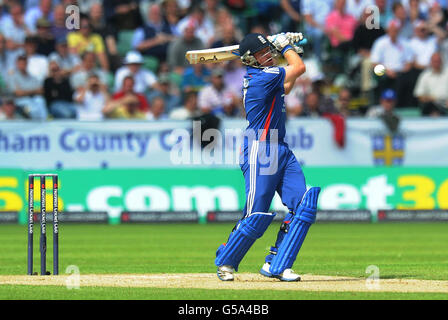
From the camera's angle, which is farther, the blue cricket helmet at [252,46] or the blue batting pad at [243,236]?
the blue cricket helmet at [252,46]

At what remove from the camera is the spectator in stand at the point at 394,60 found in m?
22.6

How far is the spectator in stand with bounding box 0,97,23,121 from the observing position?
21188 millimetres

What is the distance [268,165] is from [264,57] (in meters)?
1.10

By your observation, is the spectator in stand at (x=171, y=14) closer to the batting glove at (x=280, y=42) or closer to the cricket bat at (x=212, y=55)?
the cricket bat at (x=212, y=55)

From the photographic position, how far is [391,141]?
21.0 m

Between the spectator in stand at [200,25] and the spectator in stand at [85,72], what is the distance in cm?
231

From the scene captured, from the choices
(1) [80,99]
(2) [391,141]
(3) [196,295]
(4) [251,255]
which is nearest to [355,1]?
(2) [391,141]

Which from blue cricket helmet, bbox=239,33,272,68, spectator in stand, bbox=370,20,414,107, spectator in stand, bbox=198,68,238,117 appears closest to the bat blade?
blue cricket helmet, bbox=239,33,272,68


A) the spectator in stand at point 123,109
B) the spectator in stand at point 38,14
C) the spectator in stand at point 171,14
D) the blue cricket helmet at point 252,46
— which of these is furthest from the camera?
the spectator in stand at point 171,14

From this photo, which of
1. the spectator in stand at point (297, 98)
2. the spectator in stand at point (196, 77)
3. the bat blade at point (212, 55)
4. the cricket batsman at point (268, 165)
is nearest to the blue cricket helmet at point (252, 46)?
the cricket batsman at point (268, 165)

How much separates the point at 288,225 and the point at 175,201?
9.76 m

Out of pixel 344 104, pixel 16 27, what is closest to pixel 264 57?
pixel 344 104

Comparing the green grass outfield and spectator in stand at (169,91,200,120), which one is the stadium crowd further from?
the green grass outfield
